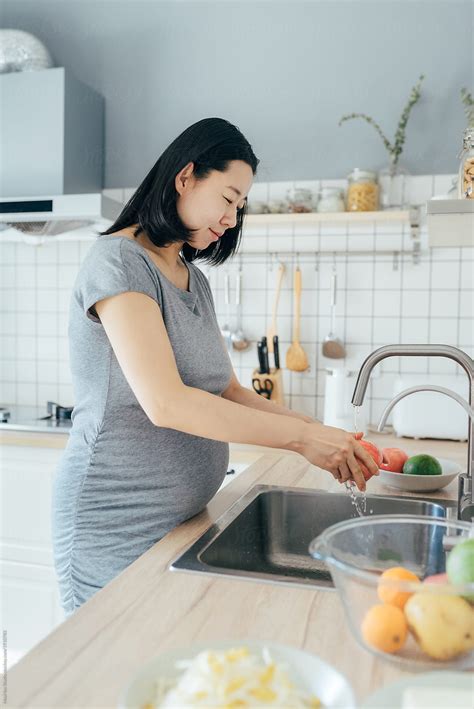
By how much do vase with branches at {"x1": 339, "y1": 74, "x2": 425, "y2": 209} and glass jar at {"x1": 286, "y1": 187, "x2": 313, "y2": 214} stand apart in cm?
26

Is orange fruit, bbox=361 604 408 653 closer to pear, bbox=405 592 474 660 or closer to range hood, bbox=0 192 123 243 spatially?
pear, bbox=405 592 474 660

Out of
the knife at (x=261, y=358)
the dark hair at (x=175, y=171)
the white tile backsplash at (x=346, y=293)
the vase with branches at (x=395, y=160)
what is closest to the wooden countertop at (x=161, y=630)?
the dark hair at (x=175, y=171)

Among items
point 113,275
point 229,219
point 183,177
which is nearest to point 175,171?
point 183,177


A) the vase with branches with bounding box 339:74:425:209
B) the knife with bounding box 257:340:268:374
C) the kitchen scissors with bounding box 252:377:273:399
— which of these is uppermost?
the vase with branches with bounding box 339:74:425:209

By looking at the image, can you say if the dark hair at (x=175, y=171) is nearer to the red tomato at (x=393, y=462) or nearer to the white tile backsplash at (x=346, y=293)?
the red tomato at (x=393, y=462)

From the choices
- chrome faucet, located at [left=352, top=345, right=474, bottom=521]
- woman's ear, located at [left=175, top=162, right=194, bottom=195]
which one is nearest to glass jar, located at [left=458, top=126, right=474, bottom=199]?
chrome faucet, located at [left=352, top=345, right=474, bottom=521]

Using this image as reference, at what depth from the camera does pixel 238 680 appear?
55 centimetres

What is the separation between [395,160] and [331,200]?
0.84 ft

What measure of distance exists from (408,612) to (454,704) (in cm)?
13

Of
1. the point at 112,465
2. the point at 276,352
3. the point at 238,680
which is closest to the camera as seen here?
the point at 238,680

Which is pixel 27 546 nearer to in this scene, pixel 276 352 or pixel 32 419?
pixel 32 419

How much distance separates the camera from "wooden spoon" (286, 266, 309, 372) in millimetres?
2465

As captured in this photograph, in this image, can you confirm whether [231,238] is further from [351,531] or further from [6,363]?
[6,363]

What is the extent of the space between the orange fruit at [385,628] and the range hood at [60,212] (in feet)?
5.91
